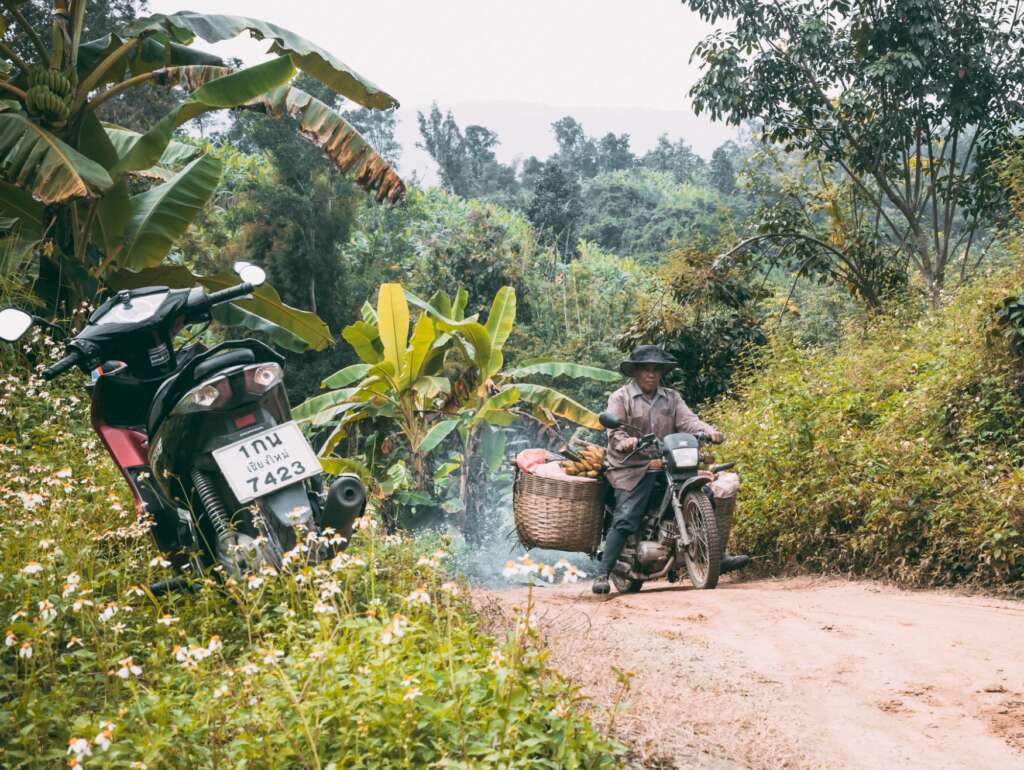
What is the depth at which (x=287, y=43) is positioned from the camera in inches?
406

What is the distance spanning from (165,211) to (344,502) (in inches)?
237

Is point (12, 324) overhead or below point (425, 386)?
overhead

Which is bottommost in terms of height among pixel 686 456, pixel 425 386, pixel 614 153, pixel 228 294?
pixel 425 386

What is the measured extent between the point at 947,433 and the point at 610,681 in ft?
18.5

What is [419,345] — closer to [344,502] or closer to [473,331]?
[473,331]

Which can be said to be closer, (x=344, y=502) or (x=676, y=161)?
(x=344, y=502)

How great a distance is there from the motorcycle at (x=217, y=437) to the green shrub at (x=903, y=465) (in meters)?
4.65

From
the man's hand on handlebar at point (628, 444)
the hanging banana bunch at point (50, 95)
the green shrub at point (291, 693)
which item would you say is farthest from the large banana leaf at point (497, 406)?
the green shrub at point (291, 693)

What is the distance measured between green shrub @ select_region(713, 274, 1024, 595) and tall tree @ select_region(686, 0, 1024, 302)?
545 centimetres

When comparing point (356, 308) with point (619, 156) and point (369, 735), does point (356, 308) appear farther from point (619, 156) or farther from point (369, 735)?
point (619, 156)

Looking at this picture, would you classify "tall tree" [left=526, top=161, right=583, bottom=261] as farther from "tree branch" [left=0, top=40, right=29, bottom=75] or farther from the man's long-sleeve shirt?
the man's long-sleeve shirt

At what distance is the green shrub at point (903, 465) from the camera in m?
7.47

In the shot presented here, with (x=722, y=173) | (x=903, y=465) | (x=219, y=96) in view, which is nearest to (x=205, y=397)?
(x=219, y=96)

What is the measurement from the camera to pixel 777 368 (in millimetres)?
12734
